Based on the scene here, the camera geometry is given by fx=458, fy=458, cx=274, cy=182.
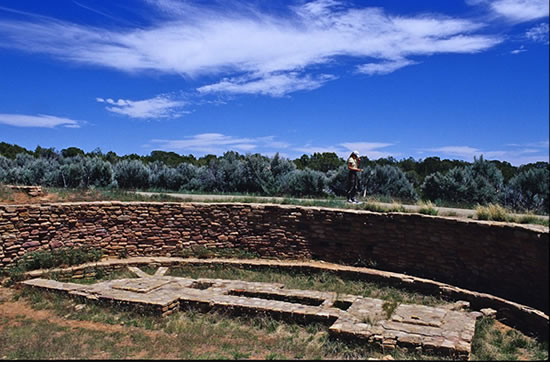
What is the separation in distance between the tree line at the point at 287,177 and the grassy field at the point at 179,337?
6879 millimetres

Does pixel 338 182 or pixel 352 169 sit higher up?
pixel 352 169

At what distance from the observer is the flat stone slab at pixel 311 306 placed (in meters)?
Answer: 6.84

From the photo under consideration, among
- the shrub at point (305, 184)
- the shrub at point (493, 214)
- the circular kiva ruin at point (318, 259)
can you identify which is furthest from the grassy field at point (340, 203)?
the shrub at point (305, 184)

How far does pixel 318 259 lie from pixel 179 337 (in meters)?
5.13

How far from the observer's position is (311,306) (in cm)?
859

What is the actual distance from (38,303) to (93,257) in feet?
8.23

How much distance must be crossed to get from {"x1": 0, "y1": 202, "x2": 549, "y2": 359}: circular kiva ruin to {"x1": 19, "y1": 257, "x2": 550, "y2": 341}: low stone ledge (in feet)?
0.08

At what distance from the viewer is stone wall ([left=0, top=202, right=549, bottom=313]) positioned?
8703mm

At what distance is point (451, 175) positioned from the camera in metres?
16.0

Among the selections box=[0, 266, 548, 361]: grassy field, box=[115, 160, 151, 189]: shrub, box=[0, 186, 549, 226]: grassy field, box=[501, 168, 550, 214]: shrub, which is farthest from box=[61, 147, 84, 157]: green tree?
box=[501, 168, 550, 214]: shrub

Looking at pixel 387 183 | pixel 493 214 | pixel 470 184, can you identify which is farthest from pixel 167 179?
pixel 493 214

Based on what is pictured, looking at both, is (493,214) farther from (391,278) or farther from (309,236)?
(309,236)

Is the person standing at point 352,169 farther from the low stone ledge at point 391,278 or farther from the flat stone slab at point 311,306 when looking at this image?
the flat stone slab at point 311,306

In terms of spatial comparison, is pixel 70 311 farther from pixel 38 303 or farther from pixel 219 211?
pixel 219 211
